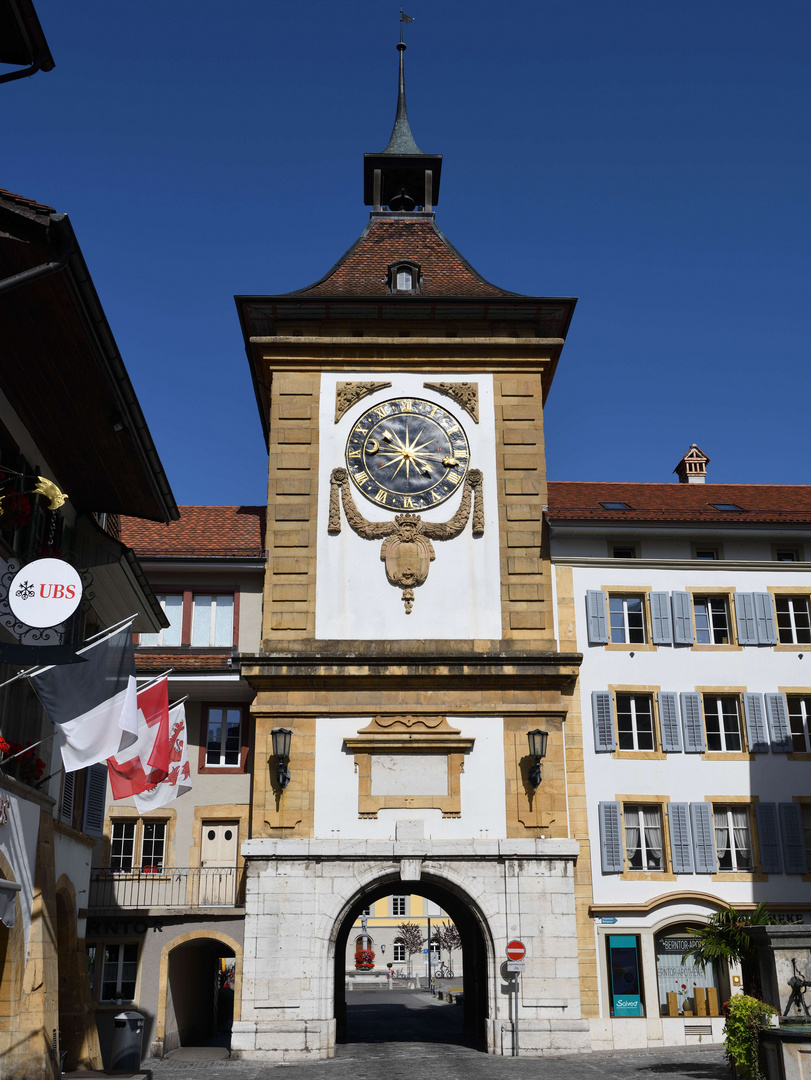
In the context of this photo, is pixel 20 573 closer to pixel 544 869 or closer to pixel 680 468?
pixel 544 869

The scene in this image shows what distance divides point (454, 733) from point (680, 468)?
55.5ft

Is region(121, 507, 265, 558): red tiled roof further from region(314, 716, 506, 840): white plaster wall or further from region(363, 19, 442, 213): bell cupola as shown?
region(363, 19, 442, 213): bell cupola

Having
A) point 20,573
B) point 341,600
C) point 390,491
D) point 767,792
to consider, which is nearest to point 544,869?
point 767,792

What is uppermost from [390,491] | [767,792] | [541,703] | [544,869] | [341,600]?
[390,491]

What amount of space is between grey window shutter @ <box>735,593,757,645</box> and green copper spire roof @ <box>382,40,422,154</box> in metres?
19.1

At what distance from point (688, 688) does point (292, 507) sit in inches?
424

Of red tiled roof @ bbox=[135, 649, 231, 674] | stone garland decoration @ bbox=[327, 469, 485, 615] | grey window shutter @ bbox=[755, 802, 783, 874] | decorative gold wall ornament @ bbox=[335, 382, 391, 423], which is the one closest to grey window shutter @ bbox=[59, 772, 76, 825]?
red tiled roof @ bbox=[135, 649, 231, 674]

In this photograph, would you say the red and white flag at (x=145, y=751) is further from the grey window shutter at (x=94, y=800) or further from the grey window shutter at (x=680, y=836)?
the grey window shutter at (x=680, y=836)

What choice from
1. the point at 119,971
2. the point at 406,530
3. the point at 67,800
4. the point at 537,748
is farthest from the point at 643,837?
the point at 67,800

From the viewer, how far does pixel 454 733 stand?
27312mm

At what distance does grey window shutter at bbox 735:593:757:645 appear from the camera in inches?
1128

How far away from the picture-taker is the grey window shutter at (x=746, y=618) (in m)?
28.7

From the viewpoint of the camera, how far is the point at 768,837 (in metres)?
27.0

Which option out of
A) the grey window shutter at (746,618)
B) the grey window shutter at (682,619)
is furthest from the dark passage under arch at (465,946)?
the grey window shutter at (746,618)
